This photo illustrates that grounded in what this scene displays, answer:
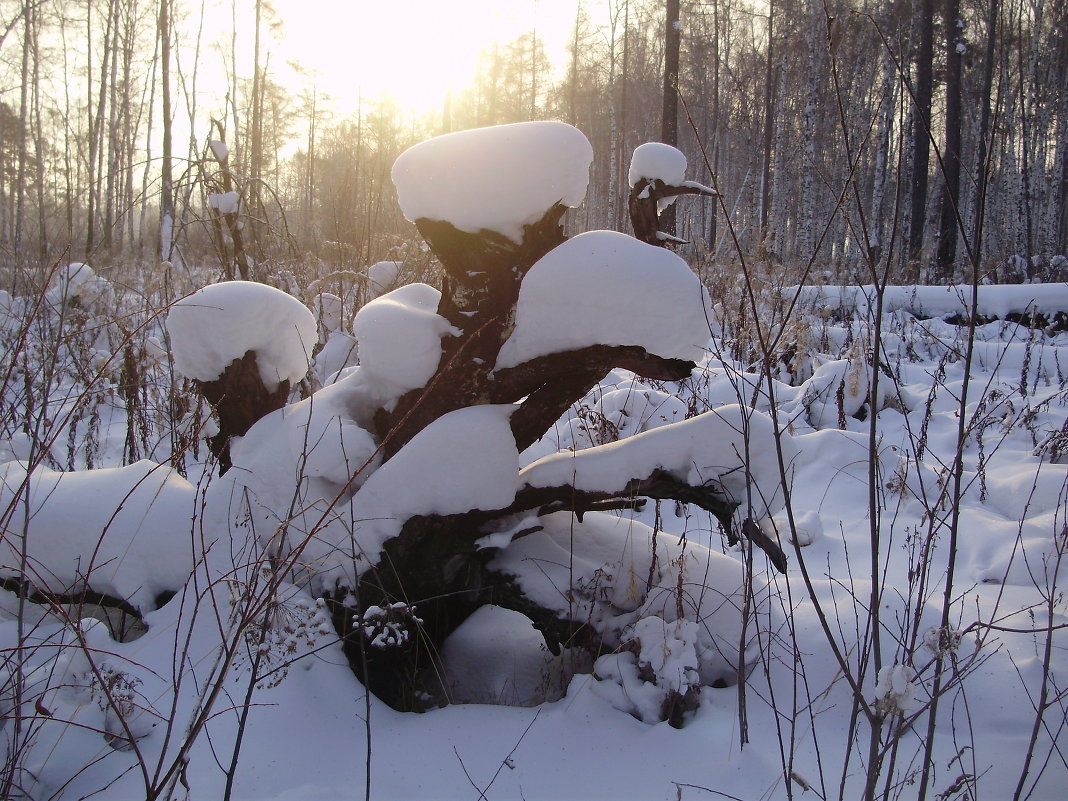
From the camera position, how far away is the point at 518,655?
2125 mm

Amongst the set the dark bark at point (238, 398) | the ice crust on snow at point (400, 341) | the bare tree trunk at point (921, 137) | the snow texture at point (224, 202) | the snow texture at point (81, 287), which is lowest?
the dark bark at point (238, 398)

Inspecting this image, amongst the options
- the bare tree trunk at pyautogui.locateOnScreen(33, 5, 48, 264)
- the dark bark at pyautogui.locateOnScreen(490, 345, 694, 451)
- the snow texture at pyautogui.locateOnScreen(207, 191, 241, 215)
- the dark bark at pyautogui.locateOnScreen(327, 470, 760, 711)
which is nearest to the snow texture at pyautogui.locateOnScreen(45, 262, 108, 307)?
the bare tree trunk at pyautogui.locateOnScreen(33, 5, 48, 264)

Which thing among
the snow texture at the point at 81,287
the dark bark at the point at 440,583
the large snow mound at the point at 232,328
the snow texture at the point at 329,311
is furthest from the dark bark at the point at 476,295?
the snow texture at the point at 81,287

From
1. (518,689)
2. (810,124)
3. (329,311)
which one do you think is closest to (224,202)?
(329,311)

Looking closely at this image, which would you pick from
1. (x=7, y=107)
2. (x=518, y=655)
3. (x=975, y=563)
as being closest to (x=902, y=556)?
(x=975, y=563)

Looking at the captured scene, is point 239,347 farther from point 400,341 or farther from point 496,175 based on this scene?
point 496,175

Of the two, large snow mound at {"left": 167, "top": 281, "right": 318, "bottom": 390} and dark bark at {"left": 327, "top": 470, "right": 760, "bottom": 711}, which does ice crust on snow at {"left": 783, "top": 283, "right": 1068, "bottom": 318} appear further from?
large snow mound at {"left": 167, "top": 281, "right": 318, "bottom": 390}

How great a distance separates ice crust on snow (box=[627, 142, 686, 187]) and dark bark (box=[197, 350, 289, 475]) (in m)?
1.35

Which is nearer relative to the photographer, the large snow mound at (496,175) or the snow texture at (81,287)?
the large snow mound at (496,175)

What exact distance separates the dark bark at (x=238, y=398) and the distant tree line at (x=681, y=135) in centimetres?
115

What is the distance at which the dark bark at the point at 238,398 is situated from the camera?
2080 mm

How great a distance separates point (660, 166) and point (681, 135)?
2666cm

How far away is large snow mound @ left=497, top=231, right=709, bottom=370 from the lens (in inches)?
65.0

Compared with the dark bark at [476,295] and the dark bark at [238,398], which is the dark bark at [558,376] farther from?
the dark bark at [238,398]
